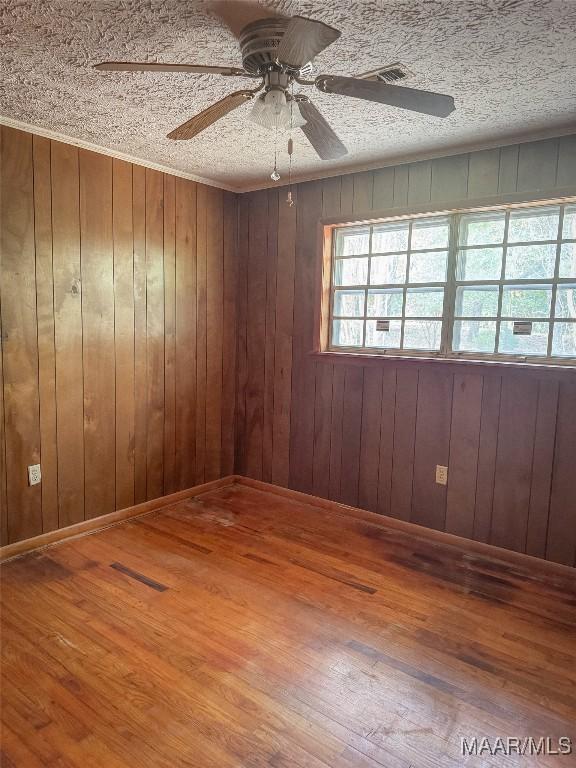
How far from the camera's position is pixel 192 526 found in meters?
3.26

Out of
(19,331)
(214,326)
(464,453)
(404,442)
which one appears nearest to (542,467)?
(464,453)

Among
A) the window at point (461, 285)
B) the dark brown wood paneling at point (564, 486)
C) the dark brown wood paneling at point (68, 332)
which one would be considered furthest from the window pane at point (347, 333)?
the dark brown wood paneling at point (68, 332)

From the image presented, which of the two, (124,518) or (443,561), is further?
(124,518)

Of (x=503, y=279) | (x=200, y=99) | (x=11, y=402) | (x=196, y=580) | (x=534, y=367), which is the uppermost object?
(x=200, y=99)

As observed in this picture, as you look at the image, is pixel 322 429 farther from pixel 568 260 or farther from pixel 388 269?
pixel 568 260

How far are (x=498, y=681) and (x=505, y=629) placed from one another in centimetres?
37

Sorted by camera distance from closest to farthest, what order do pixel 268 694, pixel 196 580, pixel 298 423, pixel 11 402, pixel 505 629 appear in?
pixel 268 694 → pixel 505 629 → pixel 196 580 → pixel 11 402 → pixel 298 423

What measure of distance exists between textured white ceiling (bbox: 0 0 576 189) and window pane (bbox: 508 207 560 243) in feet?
1.31

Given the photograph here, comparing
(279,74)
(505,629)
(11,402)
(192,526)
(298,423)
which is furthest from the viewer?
(298,423)

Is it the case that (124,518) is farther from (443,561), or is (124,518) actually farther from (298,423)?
(443,561)

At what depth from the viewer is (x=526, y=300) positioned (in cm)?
278

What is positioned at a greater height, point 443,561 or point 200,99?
point 200,99

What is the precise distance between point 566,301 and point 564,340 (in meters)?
0.21

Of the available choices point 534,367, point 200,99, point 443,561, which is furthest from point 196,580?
point 200,99
